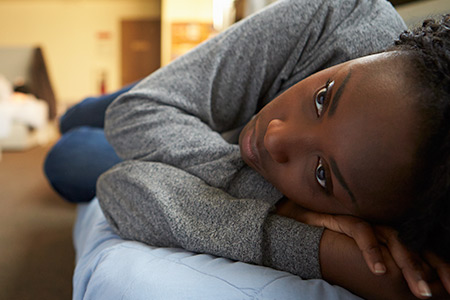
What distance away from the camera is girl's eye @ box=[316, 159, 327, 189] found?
0.48 m

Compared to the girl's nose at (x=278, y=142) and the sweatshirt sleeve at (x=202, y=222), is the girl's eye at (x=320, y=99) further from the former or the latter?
the sweatshirt sleeve at (x=202, y=222)

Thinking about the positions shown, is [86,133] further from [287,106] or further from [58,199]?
[287,106]

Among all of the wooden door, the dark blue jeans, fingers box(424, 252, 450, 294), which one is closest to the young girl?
fingers box(424, 252, 450, 294)

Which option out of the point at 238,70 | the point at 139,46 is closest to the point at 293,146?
the point at 238,70

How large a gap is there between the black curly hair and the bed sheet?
0.11m

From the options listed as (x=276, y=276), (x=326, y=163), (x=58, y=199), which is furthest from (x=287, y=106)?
(x=58, y=199)

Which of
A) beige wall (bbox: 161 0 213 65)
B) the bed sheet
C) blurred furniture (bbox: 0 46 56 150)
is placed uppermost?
the bed sheet

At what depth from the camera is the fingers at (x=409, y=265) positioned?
378 millimetres

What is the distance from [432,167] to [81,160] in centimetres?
111

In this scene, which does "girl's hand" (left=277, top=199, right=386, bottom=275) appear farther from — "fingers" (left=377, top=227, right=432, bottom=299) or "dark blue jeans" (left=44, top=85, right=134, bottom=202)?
"dark blue jeans" (left=44, top=85, right=134, bottom=202)

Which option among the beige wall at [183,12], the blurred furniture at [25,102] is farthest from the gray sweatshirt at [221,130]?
the beige wall at [183,12]

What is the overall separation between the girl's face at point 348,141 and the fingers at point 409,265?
0.03 meters

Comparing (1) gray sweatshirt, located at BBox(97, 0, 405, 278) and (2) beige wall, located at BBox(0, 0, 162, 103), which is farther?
(2) beige wall, located at BBox(0, 0, 162, 103)

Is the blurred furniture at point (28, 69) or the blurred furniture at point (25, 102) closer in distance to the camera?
the blurred furniture at point (25, 102)
